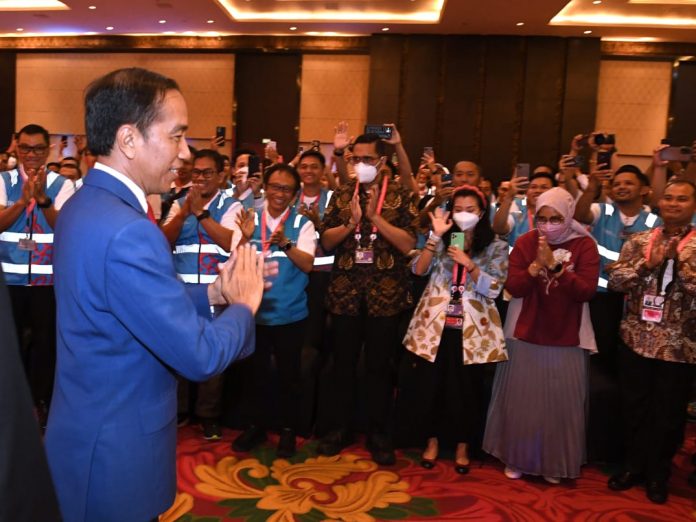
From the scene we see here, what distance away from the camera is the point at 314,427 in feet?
A: 13.1

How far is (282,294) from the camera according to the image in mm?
3639

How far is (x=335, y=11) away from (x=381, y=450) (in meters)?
8.16

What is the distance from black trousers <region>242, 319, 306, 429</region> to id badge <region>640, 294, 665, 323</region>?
189cm

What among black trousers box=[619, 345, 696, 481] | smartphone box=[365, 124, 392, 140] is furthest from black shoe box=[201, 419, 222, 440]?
black trousers box=[619, 345, 696, 481]

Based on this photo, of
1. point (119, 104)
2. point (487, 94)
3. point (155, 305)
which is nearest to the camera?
point (155, 305)

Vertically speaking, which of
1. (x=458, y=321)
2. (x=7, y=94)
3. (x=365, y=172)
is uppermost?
(x=7, y=94)

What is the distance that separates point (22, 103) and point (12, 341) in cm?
1368

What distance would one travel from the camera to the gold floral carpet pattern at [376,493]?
119 inches

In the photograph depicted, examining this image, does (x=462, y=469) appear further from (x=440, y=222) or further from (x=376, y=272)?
(x=440, y=222)

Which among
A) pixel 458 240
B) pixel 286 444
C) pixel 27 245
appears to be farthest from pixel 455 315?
pixel 27 245

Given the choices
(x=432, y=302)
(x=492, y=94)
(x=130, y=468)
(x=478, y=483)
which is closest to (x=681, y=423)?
(x=478, y=483)

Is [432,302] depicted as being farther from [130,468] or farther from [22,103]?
[22,103]

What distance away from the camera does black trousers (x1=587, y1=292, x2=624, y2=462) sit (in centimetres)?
374

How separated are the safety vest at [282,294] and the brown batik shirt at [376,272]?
7.0 inches
